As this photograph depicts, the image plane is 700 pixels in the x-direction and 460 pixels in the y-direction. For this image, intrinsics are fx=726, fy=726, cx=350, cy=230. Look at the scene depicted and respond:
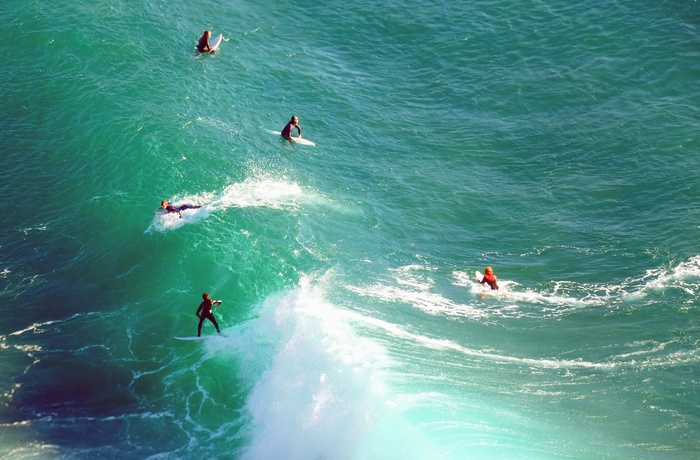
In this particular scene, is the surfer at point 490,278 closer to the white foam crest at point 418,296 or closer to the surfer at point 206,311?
the white foam crest at point 418,296

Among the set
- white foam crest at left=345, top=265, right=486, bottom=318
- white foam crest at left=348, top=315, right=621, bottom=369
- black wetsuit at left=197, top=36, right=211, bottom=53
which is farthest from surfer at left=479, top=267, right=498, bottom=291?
black wetsuit at left=197, top=36, right=211, bottom=53

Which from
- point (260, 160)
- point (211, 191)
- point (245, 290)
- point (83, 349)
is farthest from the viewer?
point (260, 160)

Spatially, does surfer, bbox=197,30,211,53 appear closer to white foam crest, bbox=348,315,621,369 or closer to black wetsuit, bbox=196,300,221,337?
black wetsuit, bbox=196,300,221,337

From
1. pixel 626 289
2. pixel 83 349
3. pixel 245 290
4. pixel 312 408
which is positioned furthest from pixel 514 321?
pixel 83 349

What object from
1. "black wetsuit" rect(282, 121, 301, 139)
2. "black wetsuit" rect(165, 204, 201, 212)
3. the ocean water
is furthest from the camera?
"black wetsuit" rect(282, 121, 301, 139)

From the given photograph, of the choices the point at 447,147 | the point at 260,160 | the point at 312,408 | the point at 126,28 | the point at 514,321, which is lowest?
the point at 312,408

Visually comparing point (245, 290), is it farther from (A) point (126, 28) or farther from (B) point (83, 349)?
(A) point (126, 28)

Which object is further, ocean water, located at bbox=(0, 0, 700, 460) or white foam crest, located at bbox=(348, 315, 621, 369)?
white foam crest, located at bbox=(348, 315, 621, 369)
